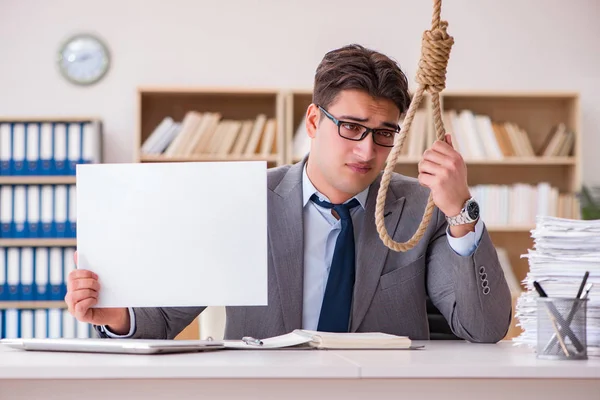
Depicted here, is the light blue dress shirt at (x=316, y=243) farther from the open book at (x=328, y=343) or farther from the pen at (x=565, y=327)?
the pen at (x=565, y=327)

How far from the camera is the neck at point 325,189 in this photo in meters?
1.98

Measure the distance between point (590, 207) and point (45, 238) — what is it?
9.29 feet

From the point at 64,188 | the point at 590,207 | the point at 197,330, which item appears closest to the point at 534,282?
the point at 197,330

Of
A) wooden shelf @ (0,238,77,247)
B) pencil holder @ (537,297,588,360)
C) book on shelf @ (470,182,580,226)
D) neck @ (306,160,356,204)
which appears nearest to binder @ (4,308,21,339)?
wooden shelf @ (0,238,77,247)

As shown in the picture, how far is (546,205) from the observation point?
4379 mm

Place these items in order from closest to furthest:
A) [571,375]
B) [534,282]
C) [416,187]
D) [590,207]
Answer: [571,375] → [534,282] → [416,187] → [590,207]

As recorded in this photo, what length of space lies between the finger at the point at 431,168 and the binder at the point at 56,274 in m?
3.08

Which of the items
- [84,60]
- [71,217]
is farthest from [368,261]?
[84,60]

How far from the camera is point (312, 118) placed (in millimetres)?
2020

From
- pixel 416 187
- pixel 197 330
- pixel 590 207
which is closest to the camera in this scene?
pixel 416 187

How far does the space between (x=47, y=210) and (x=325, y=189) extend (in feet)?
8.70

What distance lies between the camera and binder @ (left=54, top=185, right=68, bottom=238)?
13.9 feet

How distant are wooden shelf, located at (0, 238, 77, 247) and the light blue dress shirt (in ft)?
8.29

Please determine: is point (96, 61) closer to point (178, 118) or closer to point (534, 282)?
point (178, 118)
